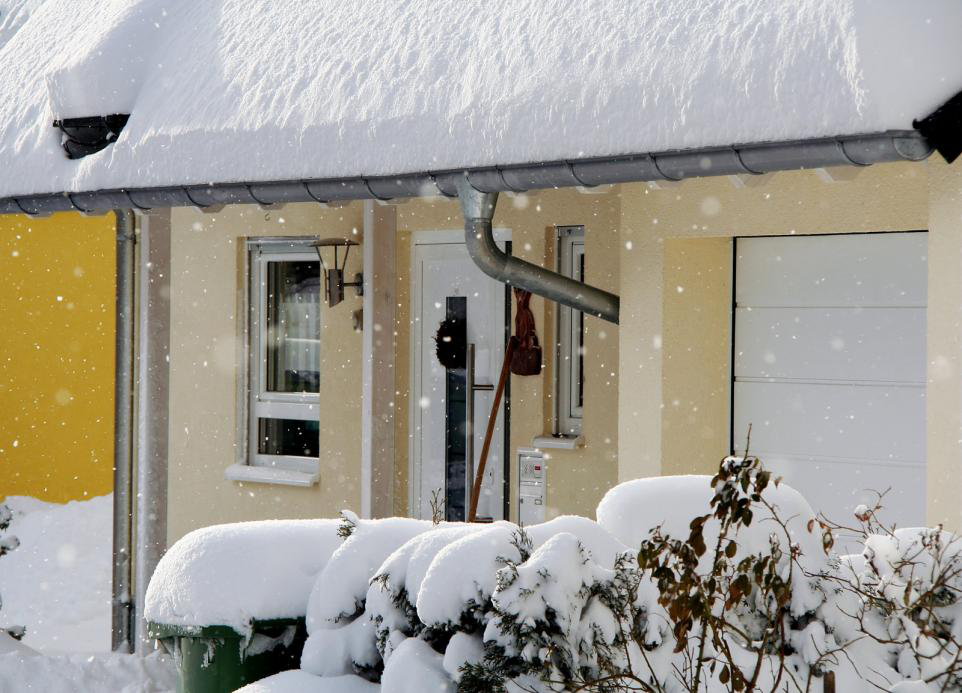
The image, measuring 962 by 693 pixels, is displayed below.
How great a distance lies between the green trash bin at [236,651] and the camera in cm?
441

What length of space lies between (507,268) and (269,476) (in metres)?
3.40

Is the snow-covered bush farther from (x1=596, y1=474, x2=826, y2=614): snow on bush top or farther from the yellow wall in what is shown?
the yellow wall

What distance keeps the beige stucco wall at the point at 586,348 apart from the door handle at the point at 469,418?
1.42 ft

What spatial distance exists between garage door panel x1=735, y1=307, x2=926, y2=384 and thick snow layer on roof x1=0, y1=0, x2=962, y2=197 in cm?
164

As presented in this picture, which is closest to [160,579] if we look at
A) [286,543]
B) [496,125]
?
[286,543]

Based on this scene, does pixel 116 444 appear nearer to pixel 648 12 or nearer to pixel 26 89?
pixel 26 89

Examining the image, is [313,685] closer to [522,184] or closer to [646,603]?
[646,603]

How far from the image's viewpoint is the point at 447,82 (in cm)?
585

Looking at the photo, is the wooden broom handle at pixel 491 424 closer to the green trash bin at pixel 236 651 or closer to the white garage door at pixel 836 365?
the white garage door at pixel 836 365

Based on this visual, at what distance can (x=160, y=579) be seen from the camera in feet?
14.9

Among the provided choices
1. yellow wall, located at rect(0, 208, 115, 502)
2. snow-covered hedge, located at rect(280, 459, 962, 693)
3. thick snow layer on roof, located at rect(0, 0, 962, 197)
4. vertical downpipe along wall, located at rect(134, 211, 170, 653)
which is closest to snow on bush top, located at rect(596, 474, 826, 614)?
snow-covered hedge, located at rect(280, 459, 962, 693)

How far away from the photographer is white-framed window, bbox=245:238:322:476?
9008 mm

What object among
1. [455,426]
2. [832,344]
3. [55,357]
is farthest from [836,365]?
[55,357]

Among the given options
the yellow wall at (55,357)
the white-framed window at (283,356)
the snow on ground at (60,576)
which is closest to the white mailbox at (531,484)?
the white-framed window at (283,356)
